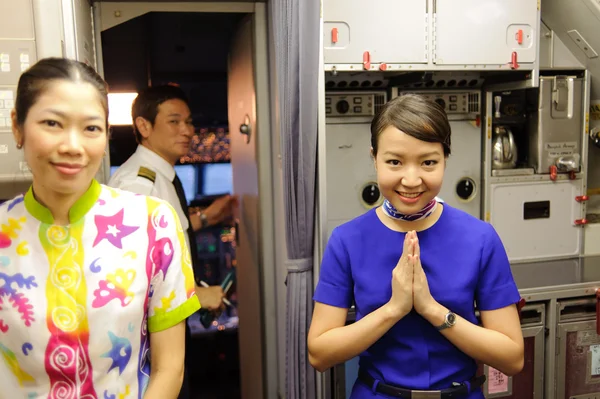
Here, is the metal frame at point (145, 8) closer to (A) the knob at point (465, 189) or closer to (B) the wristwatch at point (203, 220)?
(B) the wristwatch at point (203, 220)

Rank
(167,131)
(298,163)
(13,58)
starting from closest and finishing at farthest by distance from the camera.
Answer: (13,58)
(298,163)
(167,131)

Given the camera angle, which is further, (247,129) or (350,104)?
(247,129)

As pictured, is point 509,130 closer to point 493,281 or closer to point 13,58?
point 493,281

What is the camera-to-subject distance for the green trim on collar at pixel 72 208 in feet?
4.17

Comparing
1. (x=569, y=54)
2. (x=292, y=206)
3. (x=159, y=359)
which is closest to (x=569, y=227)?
(x=569, y=54)

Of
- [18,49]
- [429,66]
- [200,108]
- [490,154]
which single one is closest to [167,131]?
[18,49]

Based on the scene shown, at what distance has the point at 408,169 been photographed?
4.64 feet

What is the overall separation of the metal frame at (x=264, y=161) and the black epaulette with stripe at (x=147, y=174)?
681 millimetres

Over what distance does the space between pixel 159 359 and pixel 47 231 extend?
409 millimetres

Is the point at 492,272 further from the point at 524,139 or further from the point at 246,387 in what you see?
the point at 246,387

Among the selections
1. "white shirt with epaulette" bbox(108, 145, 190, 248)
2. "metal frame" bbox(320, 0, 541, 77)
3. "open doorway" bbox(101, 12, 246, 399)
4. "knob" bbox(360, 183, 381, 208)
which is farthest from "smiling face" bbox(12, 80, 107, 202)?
"open doorway" bbox(101, 12, 246, 399)

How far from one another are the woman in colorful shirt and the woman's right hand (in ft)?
1.89

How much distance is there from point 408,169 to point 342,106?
1557 millimetres

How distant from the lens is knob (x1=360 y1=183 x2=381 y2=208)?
2.97 m
